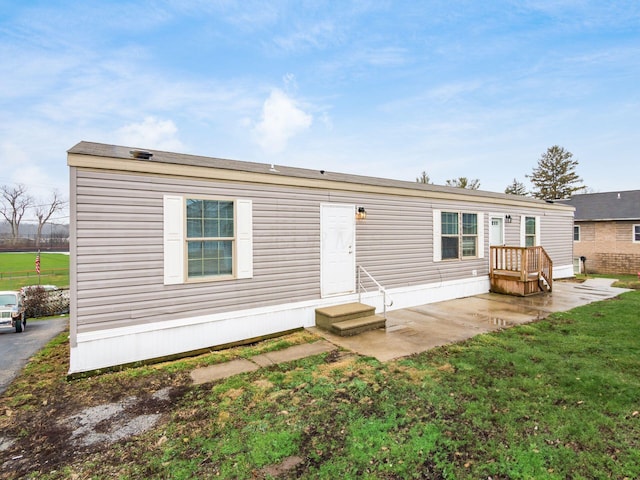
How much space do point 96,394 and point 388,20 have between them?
12.8m

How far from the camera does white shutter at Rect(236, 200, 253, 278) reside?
17.3ft

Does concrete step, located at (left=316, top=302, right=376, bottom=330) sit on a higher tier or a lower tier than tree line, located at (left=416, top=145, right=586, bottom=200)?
Answer: lower

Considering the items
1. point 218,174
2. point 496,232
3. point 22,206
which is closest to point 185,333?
point 218,174

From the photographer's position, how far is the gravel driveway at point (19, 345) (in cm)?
475

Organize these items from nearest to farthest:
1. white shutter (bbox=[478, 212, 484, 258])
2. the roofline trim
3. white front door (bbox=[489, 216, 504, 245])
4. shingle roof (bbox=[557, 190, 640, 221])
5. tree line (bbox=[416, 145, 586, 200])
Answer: the roofline trim < white shutter (bbox=[478, 212, 484, 258]) < white front door (bbox=[489, 216, 504, 245]) < shingle roof (bbox=[557, 190, 640, 221]) < tree line (bbox=[416, 145, 586, 200])

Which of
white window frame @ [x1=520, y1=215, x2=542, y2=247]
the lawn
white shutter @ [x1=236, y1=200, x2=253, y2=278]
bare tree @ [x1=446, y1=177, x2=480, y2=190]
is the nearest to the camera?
the lawn

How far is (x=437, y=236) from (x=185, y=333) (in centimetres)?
646

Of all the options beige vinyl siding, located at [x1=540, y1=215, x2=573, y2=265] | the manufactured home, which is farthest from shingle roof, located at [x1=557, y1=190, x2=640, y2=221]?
the manufactured home

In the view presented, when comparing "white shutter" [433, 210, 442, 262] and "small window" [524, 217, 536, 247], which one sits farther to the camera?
"small window" [524, 217, 536, 247]

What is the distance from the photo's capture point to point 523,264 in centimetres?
862

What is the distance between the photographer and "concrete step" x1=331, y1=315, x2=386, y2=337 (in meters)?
5.46

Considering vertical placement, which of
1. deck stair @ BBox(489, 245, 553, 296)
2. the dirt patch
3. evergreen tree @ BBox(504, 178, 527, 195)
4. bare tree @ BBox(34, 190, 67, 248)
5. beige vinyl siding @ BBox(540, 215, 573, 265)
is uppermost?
evergreen tree @ BBox(504, 178, 527, 195)

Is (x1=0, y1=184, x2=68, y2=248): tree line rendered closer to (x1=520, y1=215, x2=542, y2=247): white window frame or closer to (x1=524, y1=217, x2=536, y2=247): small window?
(x1=520, y1=215, x2=542, y2=247): white window frame

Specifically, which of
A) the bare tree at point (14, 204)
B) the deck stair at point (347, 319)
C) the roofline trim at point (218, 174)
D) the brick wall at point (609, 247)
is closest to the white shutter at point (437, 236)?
the roofline trim at point (218, 174)
